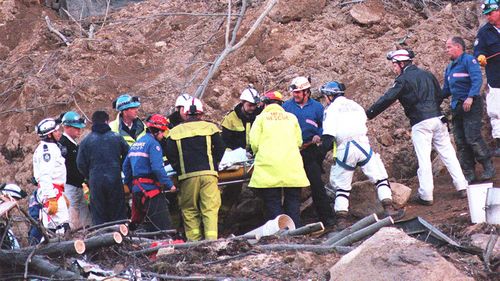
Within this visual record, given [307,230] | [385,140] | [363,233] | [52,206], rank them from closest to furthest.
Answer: [363,233]
[307,230]
[52,206]
[385,140]

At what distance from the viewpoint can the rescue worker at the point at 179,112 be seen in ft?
38.4

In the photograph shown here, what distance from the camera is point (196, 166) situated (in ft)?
37.4

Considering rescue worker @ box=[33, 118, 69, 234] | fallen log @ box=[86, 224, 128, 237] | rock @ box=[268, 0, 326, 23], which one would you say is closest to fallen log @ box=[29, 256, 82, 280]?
fallen log @ box=[86, 224, 128, 237]

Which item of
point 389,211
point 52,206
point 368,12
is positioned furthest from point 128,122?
point 368,12

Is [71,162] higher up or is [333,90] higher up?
[333,90]

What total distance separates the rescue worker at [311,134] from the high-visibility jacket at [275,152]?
0.51m

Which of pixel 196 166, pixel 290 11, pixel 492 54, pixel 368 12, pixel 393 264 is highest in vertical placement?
pixel 290 11

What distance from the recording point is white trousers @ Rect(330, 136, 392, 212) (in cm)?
1167

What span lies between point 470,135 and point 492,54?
39.2 inches

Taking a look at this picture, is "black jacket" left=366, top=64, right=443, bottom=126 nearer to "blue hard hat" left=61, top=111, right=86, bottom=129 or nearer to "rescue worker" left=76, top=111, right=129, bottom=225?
"rescue worker" left=76, top=111, right=129, bottom=225

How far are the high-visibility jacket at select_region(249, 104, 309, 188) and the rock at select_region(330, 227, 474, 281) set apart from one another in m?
3.11

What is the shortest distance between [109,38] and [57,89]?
1.46 meters

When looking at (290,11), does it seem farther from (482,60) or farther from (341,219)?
(341,219)

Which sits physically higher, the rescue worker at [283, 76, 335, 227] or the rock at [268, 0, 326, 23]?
the rock at [268, 0, 326, 23]
